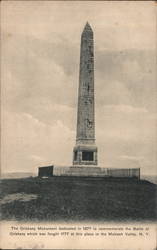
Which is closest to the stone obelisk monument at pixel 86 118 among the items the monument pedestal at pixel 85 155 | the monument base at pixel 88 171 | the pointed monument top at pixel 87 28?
the monument pedestal at pixel 85 155

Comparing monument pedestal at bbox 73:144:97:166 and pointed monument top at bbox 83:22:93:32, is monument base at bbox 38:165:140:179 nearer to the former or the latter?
monument pedestal at bbox 73:144:97:166

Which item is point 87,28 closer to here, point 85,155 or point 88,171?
point 85,155

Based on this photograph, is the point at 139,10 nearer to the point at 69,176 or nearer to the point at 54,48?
the point at 54,48

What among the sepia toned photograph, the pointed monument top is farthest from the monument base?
the pointed monument top

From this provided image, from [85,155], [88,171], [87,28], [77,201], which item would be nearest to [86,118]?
[85,155]

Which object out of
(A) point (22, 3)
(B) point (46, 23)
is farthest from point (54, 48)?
(A) point (22, 3)

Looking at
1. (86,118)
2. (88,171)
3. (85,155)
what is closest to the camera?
(88,171)

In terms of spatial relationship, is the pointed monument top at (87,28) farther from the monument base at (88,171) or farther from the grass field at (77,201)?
the grass field at (77,201)
